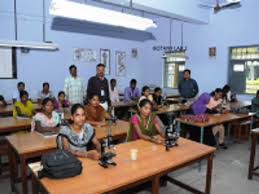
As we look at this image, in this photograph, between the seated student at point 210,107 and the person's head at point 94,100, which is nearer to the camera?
the person's head at point 94,100

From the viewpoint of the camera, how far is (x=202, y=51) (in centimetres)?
709

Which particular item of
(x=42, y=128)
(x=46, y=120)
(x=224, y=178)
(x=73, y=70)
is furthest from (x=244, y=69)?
(x=42, y=128)

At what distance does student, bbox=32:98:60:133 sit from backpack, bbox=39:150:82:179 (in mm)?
1353

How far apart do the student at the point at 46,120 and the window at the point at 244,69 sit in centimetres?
506

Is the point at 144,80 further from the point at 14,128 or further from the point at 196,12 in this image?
the point at 14,128

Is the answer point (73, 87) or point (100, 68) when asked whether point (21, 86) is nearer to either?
point (73, 87)

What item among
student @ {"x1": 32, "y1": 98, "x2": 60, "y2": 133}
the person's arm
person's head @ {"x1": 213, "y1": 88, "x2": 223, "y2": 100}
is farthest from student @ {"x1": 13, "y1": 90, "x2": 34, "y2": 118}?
person's head @ {"x1": 213, "y1": 88, "x2": 223, "y2": 100}

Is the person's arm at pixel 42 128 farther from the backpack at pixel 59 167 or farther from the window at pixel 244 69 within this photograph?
the window at pixel 244 69

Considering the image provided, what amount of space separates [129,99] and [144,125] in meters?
3.87

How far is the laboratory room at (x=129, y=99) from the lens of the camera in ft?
6.97

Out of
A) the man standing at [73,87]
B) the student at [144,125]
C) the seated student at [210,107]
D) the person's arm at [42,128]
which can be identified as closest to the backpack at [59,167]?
the student at [144,125]

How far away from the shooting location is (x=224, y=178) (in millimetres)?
3365

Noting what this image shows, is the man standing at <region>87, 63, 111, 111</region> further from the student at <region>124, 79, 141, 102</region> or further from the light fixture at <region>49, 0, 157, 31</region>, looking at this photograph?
the student at <region>124, 79, 141, 102</region>

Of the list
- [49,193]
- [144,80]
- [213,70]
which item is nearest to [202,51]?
[213,70]
